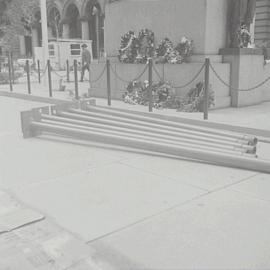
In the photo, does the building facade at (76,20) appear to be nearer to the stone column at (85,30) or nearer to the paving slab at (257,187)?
the stone column at (85,30)

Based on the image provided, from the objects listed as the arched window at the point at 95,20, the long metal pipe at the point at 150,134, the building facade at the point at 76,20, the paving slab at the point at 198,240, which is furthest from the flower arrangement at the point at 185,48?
the building facade at the point at 76,20

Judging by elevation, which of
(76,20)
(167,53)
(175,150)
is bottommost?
(175,150)

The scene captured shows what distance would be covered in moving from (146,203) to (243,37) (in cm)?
790

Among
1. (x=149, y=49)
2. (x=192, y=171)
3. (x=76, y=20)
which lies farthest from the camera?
(x=76, y=20)

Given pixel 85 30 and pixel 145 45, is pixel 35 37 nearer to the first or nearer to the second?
pixel 85 30

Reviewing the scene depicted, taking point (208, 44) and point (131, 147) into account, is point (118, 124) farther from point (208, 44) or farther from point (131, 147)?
point (208, 44)

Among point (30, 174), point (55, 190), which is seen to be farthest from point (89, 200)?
point (30, 174)

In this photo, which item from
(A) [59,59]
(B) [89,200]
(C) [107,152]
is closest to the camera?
(B) [89,200]

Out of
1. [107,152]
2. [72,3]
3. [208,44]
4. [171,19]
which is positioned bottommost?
[107,152]

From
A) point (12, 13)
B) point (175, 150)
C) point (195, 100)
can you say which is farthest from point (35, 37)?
point (175, 150)

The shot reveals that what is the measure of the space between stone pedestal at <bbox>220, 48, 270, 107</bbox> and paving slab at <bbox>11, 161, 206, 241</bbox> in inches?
233

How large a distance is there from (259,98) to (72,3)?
35.1 meters

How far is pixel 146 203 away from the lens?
13.9 ft

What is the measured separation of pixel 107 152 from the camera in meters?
6.43
